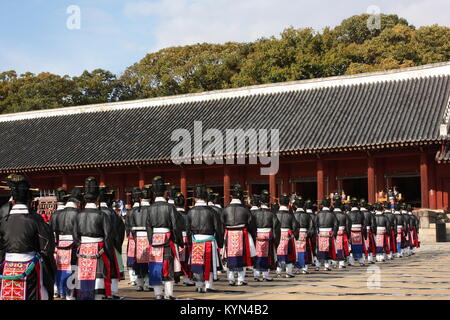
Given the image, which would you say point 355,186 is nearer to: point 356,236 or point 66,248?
point 356,236

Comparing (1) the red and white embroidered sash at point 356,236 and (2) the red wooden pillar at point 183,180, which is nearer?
(1) the red and white embroidered sash at point 356,236

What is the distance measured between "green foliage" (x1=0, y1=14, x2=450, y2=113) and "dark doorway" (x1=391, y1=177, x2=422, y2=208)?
15.2 metres

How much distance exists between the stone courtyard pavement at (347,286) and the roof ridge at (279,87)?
15216mm

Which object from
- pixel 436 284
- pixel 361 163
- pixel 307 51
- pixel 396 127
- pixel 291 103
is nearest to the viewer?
pixel 436 284

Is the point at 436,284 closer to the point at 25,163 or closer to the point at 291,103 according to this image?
the point at 291,103

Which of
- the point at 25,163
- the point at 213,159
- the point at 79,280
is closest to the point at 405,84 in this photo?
the point at 213,159

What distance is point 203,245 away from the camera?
10.8 metres

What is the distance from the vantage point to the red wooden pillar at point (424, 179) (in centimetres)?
2420

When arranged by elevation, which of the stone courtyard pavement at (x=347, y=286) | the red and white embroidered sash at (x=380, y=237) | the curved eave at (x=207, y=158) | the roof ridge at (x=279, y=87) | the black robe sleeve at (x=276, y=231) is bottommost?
the stone courtyard pavement at (x=347, y=286)

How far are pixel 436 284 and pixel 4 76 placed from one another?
164ft

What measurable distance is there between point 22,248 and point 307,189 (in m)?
22.4

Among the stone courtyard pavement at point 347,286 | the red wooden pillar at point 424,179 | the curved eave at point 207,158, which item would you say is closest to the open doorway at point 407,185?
the red wooden pillar at point 424,179

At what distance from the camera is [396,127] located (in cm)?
2516

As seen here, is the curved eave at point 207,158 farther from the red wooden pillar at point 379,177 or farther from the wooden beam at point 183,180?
the red wooden pillar at point 379,177
